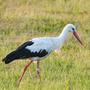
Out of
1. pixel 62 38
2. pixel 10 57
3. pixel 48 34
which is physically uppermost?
pixel 10 57

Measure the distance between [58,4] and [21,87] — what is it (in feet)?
25.7

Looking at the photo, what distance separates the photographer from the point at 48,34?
13.8 m

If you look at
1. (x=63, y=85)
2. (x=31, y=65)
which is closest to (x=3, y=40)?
(x=31, y=65)

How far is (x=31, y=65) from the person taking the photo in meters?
10.6

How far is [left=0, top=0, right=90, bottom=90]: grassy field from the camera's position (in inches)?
364

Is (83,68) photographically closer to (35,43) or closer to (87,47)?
(35,43)

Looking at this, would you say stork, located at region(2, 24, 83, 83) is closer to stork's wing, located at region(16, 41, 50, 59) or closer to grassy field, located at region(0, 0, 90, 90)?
stork's wing, located at region(16, 41, 50, 59)

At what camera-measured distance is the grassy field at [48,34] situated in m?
9.23

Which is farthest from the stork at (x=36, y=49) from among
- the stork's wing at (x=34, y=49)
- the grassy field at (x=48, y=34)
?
the grassy field at (x=48, y=34)

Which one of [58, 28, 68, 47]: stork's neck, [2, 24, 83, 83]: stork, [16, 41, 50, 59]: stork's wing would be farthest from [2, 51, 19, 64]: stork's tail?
[58, 28, 68, 47]: stork's neck

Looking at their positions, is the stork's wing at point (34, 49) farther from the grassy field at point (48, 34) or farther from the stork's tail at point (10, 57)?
the grassy field at point (48, 34)

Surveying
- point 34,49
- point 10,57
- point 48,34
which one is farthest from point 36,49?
point 48,34

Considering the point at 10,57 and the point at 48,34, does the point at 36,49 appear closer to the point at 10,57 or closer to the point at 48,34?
the point at 10,57

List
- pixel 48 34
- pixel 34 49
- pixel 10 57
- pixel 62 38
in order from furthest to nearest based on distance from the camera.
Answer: pixel 48 34
pixel 62 38
pixel 34 49
pixel 10 57
